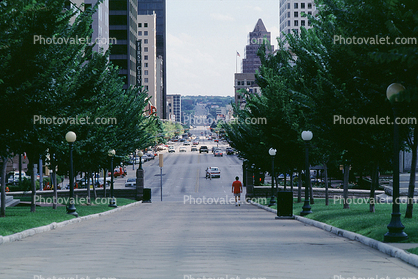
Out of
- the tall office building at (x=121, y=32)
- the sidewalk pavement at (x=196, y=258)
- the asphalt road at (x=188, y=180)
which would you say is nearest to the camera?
the sidewalk pavement at (x=196, y=258)

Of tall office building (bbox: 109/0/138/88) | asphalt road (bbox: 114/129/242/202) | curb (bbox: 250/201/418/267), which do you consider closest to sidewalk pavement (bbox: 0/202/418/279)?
curb (bbox: 250/201/418/267)

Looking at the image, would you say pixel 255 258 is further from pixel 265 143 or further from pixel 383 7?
pixel 265 143

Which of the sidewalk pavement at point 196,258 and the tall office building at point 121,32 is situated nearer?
the sidewalk pavement at point 196,258

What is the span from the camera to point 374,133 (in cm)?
1694

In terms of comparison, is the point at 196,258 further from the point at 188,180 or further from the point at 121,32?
the point at 121,32

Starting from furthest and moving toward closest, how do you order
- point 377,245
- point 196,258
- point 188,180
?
1. point 188,180
2. point 377,245
3. point 196,258

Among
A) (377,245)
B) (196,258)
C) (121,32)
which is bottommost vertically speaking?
(377,245)

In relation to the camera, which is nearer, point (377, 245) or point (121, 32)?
A: point (377, 245)

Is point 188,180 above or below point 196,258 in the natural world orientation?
below

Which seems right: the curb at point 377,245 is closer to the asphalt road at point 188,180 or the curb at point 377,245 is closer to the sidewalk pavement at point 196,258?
the sidewalk pavement at point 196,258

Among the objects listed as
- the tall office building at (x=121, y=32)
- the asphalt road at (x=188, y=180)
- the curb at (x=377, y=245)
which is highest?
the tall office building at (x=121, y=32)

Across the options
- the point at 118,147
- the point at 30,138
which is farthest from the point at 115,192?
the point at 30,138

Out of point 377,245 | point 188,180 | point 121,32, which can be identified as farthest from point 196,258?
point 121,32

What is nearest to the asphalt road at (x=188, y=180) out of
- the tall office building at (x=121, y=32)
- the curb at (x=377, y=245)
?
the tall office building at (x=121, y=32)
